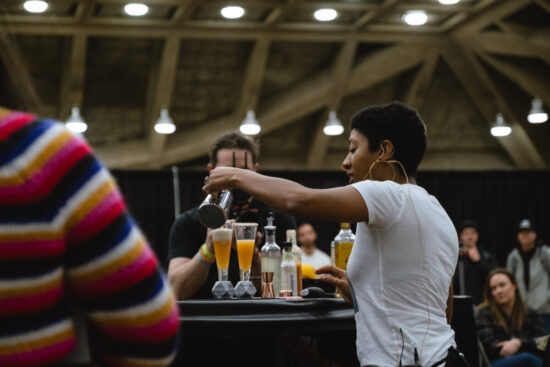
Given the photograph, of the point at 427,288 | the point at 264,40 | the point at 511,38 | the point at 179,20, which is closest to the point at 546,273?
the point at 511,38

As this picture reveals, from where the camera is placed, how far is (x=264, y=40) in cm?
951

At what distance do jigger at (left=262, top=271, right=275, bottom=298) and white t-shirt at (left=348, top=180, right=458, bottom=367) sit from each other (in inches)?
20.4

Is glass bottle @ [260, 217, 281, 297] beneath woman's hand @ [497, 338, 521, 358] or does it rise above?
above

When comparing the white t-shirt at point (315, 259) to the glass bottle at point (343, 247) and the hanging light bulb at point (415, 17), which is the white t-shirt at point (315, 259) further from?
the glass bottle at point (343, 247)

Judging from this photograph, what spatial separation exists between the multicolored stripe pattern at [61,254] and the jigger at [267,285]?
1311mm

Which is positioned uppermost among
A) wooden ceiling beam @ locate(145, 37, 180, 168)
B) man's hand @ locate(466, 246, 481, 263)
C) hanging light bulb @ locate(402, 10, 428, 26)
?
hanging light bulb @ locate(402, 10, 428, 26)

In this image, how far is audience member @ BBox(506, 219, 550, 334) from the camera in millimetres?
7156

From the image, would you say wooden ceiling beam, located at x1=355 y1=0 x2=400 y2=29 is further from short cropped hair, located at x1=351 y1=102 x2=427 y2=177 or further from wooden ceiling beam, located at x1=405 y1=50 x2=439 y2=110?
short cropped hair, located at x1=351 y1=102 x2=427 y2=177

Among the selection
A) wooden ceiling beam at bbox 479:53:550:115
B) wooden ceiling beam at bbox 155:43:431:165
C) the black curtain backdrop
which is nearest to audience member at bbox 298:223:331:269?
the black curtain backdrop

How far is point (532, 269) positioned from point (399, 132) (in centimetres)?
629

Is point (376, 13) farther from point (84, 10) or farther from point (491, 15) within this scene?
point (84, 10)

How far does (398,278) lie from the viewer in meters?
1.67

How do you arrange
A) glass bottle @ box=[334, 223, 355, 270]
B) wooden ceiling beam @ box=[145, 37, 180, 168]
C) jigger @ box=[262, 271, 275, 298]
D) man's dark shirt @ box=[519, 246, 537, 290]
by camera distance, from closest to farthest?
jigger @ box=[262, 271, 275, 298], glass bottle @ box=[334, 223, 355, 270], man's dark shirt @ box=[519, 246, 537, 290], wooden ceiling beam @ box=[145, 37, 180, 168]

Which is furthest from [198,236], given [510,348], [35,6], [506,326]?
[35,6]
